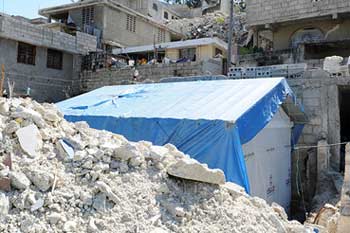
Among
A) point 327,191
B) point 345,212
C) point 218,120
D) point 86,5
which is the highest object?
point 86,5

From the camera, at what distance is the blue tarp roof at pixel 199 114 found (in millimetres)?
4766

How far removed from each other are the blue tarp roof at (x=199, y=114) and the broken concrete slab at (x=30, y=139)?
2.32 metres

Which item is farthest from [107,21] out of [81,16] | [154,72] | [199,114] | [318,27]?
[199,114]

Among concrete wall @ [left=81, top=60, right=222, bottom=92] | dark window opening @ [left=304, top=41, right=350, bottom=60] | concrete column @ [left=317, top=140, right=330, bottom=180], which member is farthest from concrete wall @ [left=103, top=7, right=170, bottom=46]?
concrete column @ [left=317, top=140, right=330, bottom=180]

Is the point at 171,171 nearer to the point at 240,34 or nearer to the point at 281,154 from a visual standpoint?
the point at 281,154

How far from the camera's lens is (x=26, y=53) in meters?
13.2

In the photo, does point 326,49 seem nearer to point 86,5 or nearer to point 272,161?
point 272,161

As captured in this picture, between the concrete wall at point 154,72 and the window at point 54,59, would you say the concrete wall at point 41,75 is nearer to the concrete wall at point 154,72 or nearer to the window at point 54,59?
the window at point 54,59

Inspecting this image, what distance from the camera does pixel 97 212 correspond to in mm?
2746

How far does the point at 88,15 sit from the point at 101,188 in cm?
1706

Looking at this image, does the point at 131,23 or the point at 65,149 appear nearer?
the point at 65,149

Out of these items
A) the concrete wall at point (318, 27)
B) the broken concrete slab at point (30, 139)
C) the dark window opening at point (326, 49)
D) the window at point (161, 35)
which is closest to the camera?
the broken concrete slab at point (30, 139)

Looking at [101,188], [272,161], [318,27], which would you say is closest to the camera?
[101,188]

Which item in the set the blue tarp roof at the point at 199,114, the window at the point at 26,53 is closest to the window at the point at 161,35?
the window at the point at 26,53
